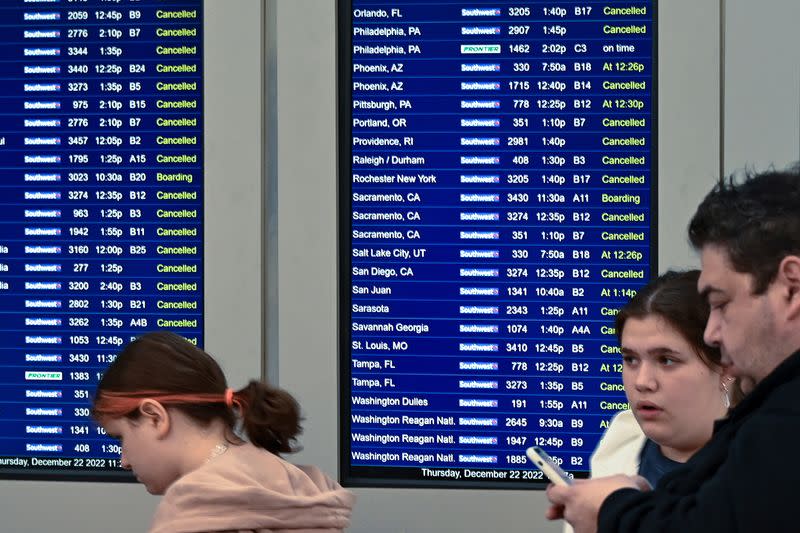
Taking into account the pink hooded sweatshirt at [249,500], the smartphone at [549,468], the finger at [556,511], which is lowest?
the pink hooded sweatshirt at [249,500]

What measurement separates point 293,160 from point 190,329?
0.51 metres

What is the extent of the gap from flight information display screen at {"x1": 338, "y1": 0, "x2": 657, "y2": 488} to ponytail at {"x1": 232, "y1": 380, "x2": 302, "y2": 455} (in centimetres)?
50

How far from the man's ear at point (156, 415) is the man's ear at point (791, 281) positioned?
1259 millimetres

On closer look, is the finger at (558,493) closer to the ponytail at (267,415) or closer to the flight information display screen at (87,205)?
the ponytail at (267,415)

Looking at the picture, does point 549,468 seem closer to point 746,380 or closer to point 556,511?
point 556,511

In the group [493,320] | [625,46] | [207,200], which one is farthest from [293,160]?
[625,46]

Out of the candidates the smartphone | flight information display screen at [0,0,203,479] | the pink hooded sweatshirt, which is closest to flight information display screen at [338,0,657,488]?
flight information display screen at [0,0,203,479]

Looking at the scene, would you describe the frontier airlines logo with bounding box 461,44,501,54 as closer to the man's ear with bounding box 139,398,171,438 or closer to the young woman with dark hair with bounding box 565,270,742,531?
the young woman with dark hair with bounding box 565,270,742,531

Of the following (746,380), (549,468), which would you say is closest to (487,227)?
(549,468)

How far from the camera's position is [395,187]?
8.50 ft

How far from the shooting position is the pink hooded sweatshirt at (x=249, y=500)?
1847 mm

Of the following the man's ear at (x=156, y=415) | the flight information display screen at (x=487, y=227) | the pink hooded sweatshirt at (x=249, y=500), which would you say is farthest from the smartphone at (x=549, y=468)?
the flight information display screen at (x=487, y=227)

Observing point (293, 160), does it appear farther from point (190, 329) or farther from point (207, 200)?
point (190, 329)

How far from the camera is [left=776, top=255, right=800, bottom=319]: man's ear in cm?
120
